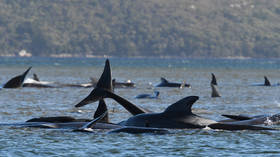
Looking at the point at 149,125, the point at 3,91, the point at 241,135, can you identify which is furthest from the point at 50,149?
the point at 3,91

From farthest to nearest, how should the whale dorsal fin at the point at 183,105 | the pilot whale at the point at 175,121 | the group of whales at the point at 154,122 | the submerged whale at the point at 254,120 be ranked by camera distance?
the submerged whale at the point at 254,120 < the pilot whale at the point at 175,121 < the group of whales at the point at 154,122 < the whale dorsal fin at the point at 183,105

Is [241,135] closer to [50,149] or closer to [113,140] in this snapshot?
[113,140]

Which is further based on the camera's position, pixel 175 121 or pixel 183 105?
pixel 175 121

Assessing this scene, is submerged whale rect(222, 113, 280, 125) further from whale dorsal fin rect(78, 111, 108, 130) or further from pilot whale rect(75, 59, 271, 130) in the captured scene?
whale dorsal fin rect(78, 111, 108, 130)

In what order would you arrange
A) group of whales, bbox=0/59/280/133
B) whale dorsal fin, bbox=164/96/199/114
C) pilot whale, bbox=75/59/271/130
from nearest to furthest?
1. whale dorsal fin, bbox=164/96/199/114
2. group of whales, bbox=0/59/280/133
3. pilot whale, bbox=75/59/271/130

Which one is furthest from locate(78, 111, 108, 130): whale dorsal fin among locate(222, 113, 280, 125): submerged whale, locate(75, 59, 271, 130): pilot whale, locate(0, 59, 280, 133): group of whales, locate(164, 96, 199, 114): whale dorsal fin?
locate(222, 113, 280, 125): submerged whale

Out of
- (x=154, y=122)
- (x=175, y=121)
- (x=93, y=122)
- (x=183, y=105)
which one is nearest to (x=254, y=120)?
(x=175, y=121)

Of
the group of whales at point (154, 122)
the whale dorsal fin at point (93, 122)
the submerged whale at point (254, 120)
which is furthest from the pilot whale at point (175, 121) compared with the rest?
the whale dorsal fin at point (93, 122)

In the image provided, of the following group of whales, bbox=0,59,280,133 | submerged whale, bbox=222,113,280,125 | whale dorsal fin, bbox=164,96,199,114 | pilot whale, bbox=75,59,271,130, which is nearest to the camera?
whale dorsal fin, bbox=164,96,199,114

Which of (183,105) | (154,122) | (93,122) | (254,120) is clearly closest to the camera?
(93,122)

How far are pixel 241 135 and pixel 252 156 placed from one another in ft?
12.9

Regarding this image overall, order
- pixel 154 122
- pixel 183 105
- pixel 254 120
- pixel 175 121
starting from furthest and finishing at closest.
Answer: pixel 254 120
pixel 175 121
pixel 154 122
pixel 183 105

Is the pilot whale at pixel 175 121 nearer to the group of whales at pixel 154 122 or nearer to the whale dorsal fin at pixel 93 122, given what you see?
the group of whales at pixel 154 122

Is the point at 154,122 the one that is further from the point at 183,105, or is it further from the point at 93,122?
the point at 93,122
